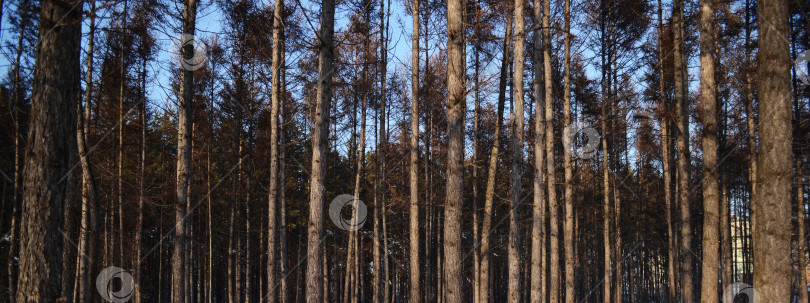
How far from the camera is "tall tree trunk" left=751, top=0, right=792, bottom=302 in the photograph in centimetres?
528

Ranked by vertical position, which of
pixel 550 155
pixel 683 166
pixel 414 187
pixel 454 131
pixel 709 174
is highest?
pixel 454 131

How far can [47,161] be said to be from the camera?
434 cm

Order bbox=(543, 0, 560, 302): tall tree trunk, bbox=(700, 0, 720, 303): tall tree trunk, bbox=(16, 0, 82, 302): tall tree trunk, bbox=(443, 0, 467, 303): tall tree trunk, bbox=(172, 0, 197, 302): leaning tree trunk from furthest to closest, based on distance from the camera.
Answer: bbox=(543, 0, 560, 302): tall tree trunk, bbox=(172, 0, 197, 302): leaning tree trunk, bbox=(700, 0, 720, 303): tall tree trunk, bbox=(443, 0, 467, 303): tall tree trunk, bbox=(16, 0, 82, 302): tall tree trunk

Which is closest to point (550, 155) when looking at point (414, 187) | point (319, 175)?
point (414, 187)

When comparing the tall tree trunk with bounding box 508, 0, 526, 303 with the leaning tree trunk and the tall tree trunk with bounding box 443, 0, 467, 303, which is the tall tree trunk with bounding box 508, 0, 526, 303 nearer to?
the tall tree trunk with bounding box 443, 0, 467, 303

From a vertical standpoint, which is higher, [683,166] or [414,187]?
[683,166]

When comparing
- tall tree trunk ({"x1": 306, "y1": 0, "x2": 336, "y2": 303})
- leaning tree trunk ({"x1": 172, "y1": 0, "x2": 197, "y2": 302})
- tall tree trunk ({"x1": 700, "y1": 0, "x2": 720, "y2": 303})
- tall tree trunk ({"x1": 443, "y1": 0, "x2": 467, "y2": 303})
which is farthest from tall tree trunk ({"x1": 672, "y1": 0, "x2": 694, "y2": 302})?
leaning tree trunk ({"x1": 172, "y1": 0, "x2": 197, "y2": 302})

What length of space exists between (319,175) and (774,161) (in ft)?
17.6

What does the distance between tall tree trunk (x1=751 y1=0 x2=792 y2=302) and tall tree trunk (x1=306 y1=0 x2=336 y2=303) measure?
5197mm

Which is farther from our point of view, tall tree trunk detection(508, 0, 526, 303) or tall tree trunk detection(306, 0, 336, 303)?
tall tree trunk detection(508, 0, 526, 303)

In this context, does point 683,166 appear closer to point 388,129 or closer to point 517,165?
point 517,165

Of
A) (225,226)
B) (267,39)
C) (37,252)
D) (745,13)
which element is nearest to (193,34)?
(267,39)

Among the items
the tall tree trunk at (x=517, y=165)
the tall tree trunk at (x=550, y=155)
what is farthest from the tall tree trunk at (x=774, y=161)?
the tall tree trunk at (x=550, y=155)

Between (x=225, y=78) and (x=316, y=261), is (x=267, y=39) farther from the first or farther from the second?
(x=316, y=261)
